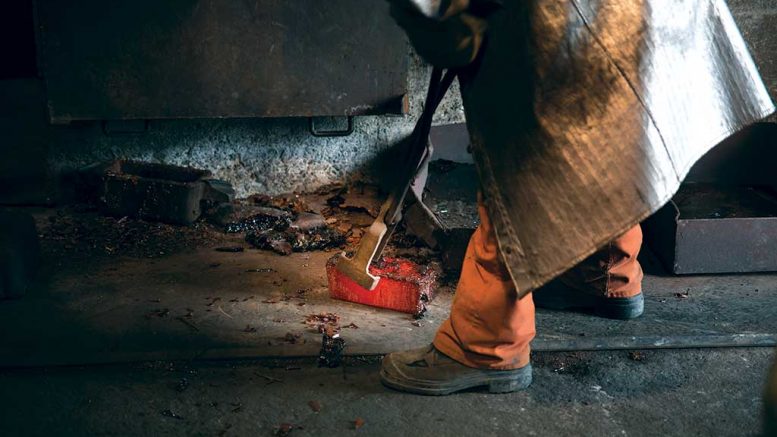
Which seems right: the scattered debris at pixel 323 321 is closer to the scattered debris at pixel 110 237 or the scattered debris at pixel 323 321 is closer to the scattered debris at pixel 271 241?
the scattered debris at pixel 271 241

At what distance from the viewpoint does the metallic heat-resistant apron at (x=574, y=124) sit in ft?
5.88

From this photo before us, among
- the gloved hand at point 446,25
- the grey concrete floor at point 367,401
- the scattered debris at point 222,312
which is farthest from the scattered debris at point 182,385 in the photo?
the gloved hand at point 446,25

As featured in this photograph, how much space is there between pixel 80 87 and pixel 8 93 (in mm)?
532

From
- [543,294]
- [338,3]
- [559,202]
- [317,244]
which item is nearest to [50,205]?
[317,244]

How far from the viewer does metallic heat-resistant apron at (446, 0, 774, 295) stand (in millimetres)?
1793

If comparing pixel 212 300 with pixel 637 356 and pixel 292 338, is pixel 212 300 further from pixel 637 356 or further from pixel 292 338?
pixel 637 356

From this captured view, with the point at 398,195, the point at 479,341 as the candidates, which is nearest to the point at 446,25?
the point at 398,195

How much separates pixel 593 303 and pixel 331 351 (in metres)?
0.94

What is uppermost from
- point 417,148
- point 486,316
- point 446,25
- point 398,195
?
point 446,25

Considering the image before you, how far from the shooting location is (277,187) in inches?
159

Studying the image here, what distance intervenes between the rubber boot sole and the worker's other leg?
0.59 metres

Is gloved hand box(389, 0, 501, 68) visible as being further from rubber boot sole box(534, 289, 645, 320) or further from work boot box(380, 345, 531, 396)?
rubber boot sole box(534, 289, 645, 320)

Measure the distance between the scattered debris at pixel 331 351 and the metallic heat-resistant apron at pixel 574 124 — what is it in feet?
2.60

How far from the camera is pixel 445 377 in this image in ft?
7.36
